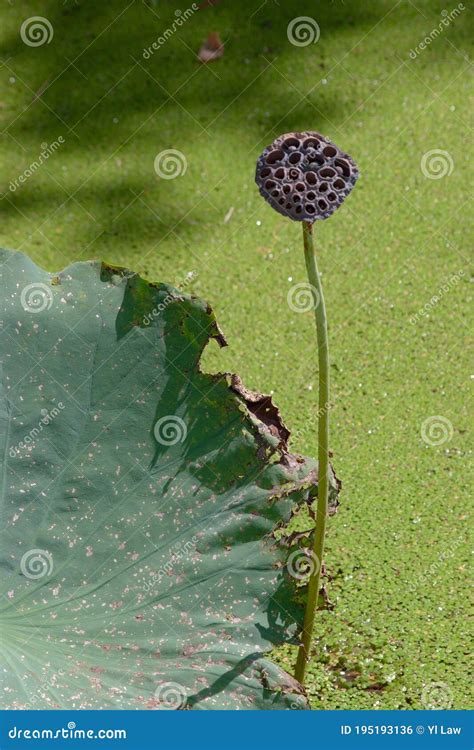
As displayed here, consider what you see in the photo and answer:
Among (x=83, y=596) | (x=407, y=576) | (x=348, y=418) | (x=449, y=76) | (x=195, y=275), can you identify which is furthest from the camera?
(x=449, y=76)

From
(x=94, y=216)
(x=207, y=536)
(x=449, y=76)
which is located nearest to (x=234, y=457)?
(x=207, y=536)

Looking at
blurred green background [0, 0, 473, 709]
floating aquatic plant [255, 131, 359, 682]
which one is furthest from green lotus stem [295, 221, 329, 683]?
blurred green background [0, 0, 473, 709]

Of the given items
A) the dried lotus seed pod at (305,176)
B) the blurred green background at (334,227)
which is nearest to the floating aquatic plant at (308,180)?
the dried lotus seed pod at (305,176)

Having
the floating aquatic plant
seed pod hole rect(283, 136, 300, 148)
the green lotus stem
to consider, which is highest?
seed pod hole rect(283, 136, 300, 148)

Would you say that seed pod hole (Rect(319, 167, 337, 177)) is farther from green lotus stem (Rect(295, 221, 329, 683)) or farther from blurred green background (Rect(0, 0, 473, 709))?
blurred green background (Rect(0, 0, 473, 709))

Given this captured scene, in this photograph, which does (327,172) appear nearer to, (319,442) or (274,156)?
(274,156)

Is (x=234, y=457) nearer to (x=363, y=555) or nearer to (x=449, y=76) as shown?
(x=363, y=555)
